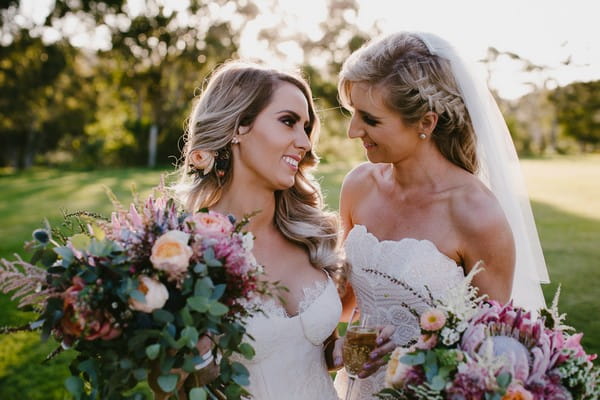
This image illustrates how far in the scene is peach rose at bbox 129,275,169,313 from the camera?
2049 mm

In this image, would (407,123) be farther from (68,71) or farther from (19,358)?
(68,71)

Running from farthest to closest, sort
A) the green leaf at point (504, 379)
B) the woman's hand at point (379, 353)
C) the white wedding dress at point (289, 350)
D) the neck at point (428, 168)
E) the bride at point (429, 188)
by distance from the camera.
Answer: the neck at point (428, 168)
the bride at point (429, 188)
the white wedding dress at point (289, 350)
the woman's hand at point (379, 353)
the green leaf at point (504, 379)

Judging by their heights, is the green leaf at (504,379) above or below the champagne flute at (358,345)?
above

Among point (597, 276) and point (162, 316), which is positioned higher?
point (162, 316)

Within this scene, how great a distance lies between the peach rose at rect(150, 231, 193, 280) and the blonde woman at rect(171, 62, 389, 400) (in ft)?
3.62

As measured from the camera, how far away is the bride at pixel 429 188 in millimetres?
3459

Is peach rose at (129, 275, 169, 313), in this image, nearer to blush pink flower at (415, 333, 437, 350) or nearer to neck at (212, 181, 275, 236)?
blush pink flower at (415, 333, 437, 350)

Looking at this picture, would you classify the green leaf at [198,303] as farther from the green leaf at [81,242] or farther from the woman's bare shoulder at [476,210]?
the woman's bare shoulder at [476,210]

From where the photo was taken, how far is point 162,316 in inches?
82.3

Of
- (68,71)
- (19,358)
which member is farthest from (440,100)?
(68,71)

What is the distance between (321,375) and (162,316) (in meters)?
1.54

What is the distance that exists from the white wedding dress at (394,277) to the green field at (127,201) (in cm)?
157

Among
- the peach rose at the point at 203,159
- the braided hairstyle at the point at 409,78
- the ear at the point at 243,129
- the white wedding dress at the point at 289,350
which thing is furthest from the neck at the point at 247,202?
the braided hairstyle at the point at 409,78

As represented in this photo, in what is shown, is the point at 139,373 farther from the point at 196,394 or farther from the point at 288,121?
the point at 288,121
